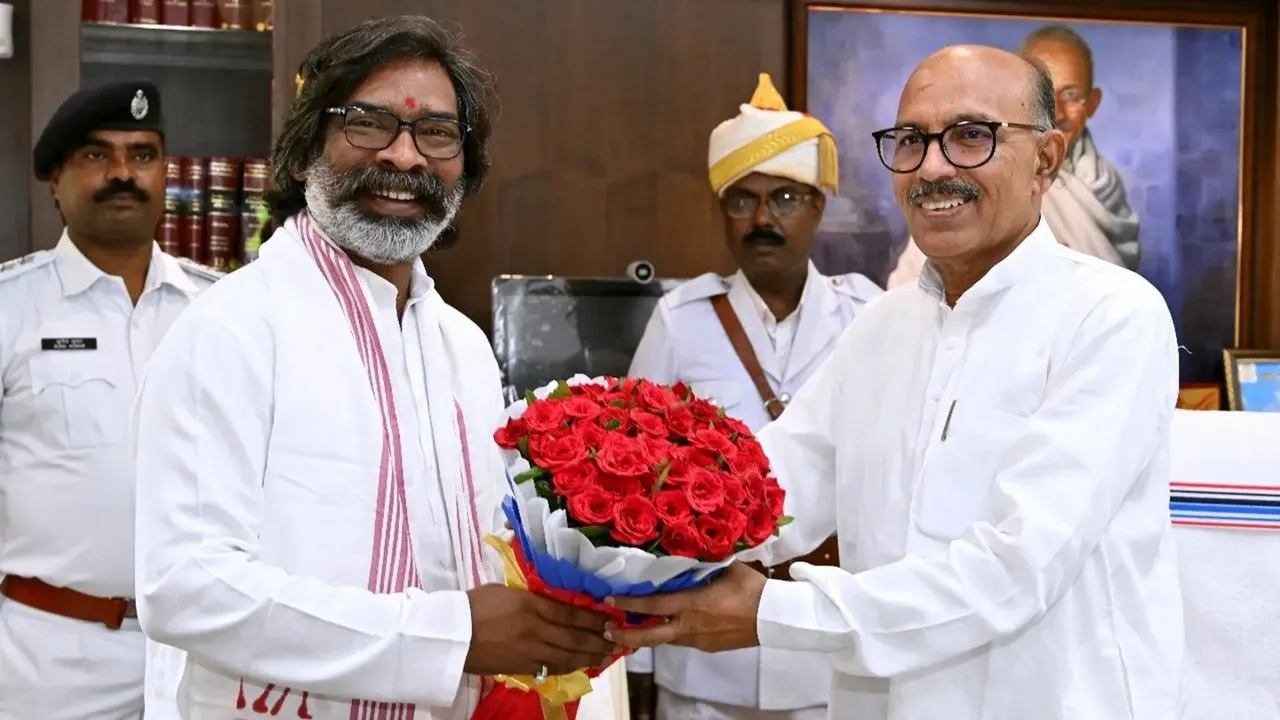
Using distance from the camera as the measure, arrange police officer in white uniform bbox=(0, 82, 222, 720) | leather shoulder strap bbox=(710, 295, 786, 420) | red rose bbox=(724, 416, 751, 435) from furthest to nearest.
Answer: leather shoulder strap bbox=(710, 295, 786, 420) < police officer in white uniform bbox=(0, 82, 222, 720) < red rose bbox=(724, 416, 751, 435)

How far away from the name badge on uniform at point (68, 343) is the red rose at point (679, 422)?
186cm

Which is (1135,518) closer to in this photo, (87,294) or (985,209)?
(985,209)

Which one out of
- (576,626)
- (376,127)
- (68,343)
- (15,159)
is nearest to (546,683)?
(576,626)

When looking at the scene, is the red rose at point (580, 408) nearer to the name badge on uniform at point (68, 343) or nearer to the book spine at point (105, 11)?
the name badge on uniform at point (68, 343)

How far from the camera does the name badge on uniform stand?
121 inches

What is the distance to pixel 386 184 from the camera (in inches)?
85.9

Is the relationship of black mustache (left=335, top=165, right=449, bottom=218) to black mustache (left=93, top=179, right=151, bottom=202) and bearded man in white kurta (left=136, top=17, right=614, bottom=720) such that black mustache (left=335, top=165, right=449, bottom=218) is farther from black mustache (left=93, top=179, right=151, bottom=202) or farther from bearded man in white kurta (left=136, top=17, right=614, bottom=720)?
black mustache (left=93, top=179, right=151, bottom=202)

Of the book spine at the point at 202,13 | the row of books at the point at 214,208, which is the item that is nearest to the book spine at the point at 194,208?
the row of books at the point at 214,208

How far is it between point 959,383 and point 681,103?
7.07 feet

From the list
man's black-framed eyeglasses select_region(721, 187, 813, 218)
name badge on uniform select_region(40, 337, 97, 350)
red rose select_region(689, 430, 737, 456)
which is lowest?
red rose select_region(689, 430, 737, 456)

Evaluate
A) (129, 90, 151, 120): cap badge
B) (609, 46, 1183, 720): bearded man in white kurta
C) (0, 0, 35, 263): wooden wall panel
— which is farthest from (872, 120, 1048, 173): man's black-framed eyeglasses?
(0, 0, 35, 263): wooden wall panel

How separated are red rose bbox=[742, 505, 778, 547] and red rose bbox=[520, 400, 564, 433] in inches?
12.1

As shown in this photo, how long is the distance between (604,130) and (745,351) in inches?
37.5

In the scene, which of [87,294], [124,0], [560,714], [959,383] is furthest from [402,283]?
[124,0]
